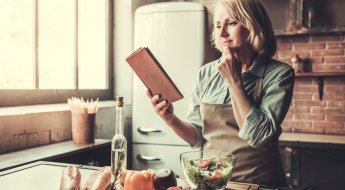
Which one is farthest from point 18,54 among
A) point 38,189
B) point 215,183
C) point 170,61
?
point 215,183

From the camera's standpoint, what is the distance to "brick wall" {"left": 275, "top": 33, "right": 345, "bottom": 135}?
11.2 feet

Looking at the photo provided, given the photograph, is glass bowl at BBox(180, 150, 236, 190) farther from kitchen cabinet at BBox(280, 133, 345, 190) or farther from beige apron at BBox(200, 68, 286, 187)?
kitchen cabinet at BBox(280, 133, 345, 190)

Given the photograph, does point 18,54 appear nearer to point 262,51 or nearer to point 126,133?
point 126,133

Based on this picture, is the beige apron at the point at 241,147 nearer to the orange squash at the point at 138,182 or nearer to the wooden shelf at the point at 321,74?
the orange squash at the point at 138,182

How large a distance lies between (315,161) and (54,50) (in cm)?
209

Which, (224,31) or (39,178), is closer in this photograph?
(39,178)

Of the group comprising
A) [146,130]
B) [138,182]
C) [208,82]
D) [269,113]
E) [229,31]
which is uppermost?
[229,31]

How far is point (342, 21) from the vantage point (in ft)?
11.0

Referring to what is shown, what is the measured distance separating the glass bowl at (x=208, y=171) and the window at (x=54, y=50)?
5.57ft

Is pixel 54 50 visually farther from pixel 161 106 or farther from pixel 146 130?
pixel 161 106

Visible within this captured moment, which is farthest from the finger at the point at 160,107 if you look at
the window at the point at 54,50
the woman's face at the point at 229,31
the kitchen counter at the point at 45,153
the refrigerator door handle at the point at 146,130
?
the refrigerator door handle at the point at 146,130

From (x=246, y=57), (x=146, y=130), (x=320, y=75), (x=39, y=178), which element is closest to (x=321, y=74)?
(x=320, y=75)

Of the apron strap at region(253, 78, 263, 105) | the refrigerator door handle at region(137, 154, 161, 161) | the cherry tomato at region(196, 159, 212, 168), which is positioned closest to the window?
the refrigerator door handle at region(137, 154, 161, 161)

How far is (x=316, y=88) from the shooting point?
349cm
